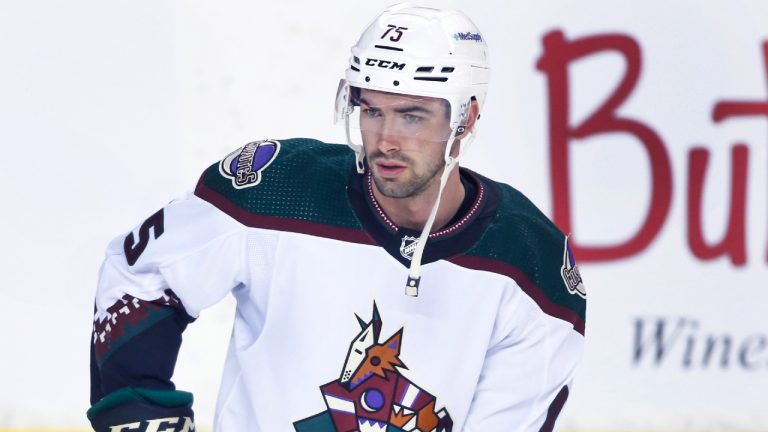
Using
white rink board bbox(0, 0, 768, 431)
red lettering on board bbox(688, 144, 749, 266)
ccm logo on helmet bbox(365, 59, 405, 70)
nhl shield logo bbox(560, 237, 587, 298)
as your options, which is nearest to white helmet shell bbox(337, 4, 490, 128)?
ccm logo on helmet bbox(365, 59, 405, 70)

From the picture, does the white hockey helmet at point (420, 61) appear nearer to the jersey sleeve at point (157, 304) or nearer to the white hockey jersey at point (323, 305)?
the white hockey jersey at point (323, 305)

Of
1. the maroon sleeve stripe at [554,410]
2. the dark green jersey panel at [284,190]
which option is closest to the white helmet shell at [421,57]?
the dark green jersey panel at [284,190]

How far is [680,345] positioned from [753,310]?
0.83 ft

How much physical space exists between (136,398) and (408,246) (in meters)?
0.53

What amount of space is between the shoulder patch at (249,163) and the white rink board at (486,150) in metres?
1.49

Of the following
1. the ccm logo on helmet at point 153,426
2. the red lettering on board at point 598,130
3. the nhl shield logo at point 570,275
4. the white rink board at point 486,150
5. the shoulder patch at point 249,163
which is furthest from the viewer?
the red lettering on board at point 598,130

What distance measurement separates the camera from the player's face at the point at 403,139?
256 cm

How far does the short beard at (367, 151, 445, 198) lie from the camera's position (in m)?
2.56

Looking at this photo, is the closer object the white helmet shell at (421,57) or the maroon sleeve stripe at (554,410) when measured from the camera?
the white helmet shell at (421,57)

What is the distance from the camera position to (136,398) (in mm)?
2549

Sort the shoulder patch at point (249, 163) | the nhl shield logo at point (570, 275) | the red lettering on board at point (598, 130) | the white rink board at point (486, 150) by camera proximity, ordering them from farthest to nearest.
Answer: the red lettering on board at point (598, 130) → the white rink board at point (486, 150) → the nhl shield logo at point (570, 275) → the shoulder patch at point (249, 163)

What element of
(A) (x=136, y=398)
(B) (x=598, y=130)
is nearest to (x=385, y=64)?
(A) (x=136, y=398)

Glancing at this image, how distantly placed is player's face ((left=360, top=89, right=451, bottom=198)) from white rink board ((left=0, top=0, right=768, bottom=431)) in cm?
163

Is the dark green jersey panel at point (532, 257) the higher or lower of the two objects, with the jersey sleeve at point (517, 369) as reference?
higher
